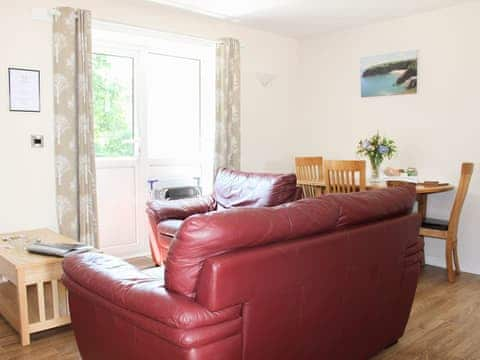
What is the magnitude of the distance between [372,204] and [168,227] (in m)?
2.02

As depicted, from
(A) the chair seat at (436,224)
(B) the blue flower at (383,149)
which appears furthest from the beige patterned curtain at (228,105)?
(A) the chair seat at (436,224)

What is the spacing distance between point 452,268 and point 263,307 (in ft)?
9.38

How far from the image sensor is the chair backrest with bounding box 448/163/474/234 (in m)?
3.91

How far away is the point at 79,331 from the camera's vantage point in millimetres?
2215

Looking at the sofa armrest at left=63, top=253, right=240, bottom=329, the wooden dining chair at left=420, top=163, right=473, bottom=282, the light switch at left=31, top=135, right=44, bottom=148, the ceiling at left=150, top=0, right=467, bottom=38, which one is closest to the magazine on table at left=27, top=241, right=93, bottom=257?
the sofa armrest at left=63, top=253, right=240, bottom=329

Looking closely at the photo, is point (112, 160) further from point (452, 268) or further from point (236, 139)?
point (452, 268)

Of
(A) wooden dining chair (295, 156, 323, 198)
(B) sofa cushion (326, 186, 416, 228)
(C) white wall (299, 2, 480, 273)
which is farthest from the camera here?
(A) wooden dining chair (295, 156, 323, 198)

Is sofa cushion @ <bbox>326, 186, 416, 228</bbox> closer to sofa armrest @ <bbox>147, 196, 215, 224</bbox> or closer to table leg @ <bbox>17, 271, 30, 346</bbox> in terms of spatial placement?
table leg @ <bbox>17, 271, 30, 346</bbox>

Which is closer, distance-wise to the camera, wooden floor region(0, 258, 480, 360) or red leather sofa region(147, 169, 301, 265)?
wooden floor region(0, 258, 480, 360)

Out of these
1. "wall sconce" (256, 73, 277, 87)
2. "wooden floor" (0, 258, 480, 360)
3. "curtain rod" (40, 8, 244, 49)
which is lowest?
"wooden floor" (0, 258, 480, 360)

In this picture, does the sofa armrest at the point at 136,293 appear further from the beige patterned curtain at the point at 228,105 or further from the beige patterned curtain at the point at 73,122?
the beige patterned curtain at the point at 228,105

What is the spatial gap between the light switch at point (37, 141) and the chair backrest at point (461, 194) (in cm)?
353

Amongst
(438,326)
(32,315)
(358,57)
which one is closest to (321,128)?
(358,57)

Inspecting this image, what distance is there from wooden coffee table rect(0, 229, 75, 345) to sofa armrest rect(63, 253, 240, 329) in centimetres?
73
